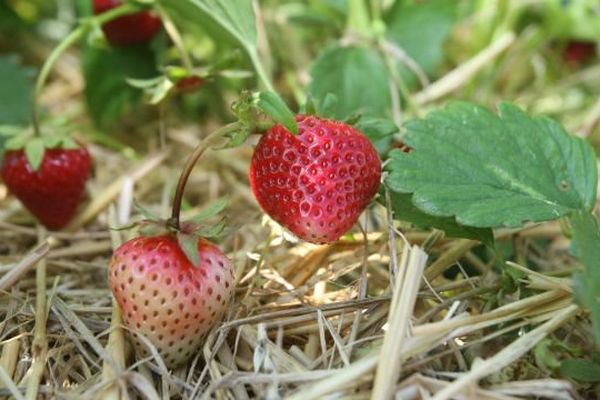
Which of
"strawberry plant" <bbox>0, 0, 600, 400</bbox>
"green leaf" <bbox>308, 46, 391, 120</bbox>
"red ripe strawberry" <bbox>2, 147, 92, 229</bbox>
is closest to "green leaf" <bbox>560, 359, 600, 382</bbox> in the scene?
"strawberry plant" <bbox>0, 0, 600, 400</bbox>

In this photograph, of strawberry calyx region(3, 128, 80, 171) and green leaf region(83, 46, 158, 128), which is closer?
strawberry calyx region(3, 128, 80, 171)

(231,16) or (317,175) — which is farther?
(231,16)

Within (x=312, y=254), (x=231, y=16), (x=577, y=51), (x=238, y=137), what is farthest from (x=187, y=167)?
(x=577, y=51)

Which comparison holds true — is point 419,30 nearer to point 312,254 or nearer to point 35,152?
point 312,254

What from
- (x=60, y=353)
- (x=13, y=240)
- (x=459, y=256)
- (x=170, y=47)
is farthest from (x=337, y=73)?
(x=60, y=353)

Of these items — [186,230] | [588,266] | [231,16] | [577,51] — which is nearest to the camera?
[588,266]

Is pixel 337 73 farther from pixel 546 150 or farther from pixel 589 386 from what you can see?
pixel 589 386

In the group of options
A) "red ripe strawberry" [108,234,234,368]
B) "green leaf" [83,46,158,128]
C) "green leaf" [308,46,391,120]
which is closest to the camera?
"red ripe strawberry" [108,234,234,368]

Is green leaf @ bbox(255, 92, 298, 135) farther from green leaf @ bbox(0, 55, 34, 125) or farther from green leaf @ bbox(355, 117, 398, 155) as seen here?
green leaf @ bbox(0, 55, 34, 125)

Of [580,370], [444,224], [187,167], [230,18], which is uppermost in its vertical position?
[230,18]
